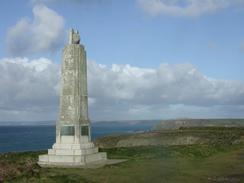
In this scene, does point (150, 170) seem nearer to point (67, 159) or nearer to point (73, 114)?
point (67, 159)

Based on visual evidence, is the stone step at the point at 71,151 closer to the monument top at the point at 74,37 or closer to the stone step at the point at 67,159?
the stone step at the point at 67,159

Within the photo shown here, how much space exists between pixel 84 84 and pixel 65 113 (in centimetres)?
221

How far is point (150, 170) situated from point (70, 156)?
5.13 m

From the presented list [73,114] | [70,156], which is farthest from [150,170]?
[73,114]

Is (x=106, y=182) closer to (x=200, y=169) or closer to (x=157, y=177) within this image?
(x=157, y=177)

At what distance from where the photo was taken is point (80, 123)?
25.0 meters

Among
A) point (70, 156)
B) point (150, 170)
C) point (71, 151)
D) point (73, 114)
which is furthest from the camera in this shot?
point (73, 114)

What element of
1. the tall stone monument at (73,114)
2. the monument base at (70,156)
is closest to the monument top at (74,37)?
the tall stone monument at (73,114)

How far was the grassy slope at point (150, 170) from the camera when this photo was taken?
1855 centimetres


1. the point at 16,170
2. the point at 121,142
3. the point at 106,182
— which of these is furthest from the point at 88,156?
the point at 121,142

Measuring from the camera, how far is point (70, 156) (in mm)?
23672

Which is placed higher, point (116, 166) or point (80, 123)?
point (80, 123)

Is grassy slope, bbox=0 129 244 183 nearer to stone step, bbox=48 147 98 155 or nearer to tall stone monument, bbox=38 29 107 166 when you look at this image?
stone step, bbox=48 147 98 155

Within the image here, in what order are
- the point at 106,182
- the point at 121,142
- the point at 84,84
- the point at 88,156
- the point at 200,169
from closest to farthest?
the point at 106,182 < the point at 200,169 < the point at 88,156 < the point at 84,84 < the point at 121,142
